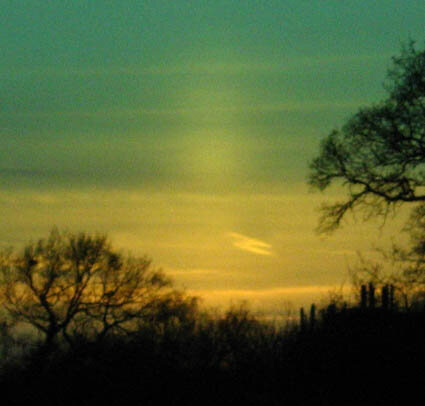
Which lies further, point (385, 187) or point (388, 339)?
point (385, 187)

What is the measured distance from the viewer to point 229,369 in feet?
53.8

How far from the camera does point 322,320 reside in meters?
22.7

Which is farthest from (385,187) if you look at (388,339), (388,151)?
(388,339)

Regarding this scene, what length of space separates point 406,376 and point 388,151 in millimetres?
16183

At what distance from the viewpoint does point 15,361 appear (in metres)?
17.7

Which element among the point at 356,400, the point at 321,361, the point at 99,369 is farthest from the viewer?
the point at 321,361

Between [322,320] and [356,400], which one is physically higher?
[322,320]

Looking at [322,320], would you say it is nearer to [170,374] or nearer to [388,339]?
[388,339]

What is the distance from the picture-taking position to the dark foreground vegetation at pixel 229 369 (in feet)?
49.6

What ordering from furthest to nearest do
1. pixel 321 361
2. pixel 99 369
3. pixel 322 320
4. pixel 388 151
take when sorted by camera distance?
pixel 388 151 < pixel 322 320 < pixel 321 361 < pixel 99 369

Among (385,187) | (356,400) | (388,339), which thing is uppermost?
(385,187)

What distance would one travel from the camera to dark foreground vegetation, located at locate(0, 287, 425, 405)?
1512cm

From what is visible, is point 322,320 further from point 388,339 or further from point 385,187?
point 385,187

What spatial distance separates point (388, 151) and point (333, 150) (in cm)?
234
